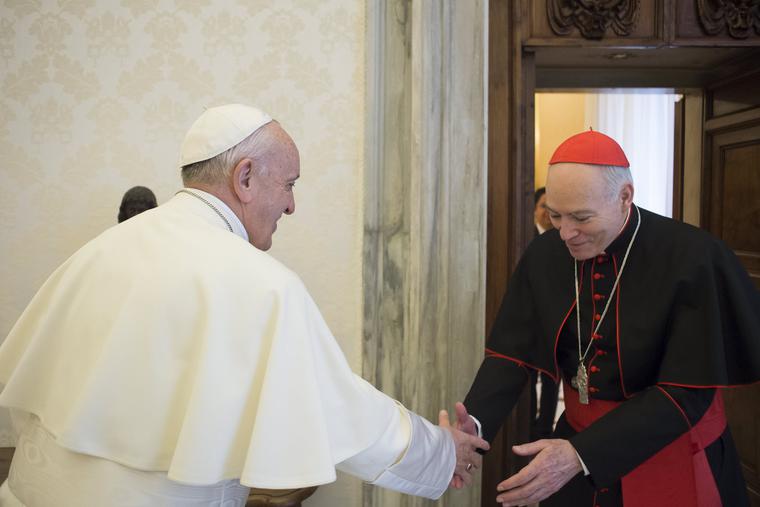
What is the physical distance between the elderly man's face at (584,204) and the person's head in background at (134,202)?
5.41 feet

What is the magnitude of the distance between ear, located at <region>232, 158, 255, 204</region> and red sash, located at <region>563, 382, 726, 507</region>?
1350 millimetres

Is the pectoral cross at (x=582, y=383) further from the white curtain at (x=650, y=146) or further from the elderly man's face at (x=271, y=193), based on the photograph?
the white curtain at (x=650, y=146)

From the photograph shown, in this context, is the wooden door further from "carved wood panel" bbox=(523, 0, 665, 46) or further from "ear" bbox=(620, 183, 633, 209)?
"ear" bbox=(620, 183, 633, 209)

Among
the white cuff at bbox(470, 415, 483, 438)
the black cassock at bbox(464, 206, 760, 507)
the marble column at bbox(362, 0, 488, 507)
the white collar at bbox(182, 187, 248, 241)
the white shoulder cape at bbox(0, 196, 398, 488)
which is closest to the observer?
the white shoulder cape at bbox(0, 196, 398, 488)

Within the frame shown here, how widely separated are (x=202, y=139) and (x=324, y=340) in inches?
24.4

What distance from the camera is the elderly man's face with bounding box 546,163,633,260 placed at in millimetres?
2180

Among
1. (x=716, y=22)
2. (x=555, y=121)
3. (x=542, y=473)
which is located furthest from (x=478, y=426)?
(x=555, y=121)

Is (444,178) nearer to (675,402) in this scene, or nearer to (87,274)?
(675,402)

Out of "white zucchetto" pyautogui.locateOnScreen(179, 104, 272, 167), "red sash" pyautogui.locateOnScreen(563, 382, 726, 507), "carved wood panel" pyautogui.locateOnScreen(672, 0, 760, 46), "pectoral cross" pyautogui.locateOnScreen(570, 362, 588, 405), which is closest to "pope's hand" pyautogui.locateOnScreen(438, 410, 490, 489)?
"pectoral cross" pyautogui.locateOnScreen(570, 362, 588, 405)

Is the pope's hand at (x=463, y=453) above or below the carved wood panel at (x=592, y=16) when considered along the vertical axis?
below

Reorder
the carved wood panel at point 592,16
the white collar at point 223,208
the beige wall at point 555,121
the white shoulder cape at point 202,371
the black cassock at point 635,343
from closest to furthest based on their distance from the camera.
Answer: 1. the white shoulder cape at point 202,371
2. the white collar at point 223,208
3. the black cassock at point 635,343
4. the carved wood panel at point 592,16
5. the beige wall at point 555,121

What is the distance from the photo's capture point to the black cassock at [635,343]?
2090 millimetres

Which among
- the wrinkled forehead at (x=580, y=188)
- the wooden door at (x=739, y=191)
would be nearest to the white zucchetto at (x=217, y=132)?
the wrinkled forehead at (x=580, y=188)

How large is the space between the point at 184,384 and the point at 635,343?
1.27m
